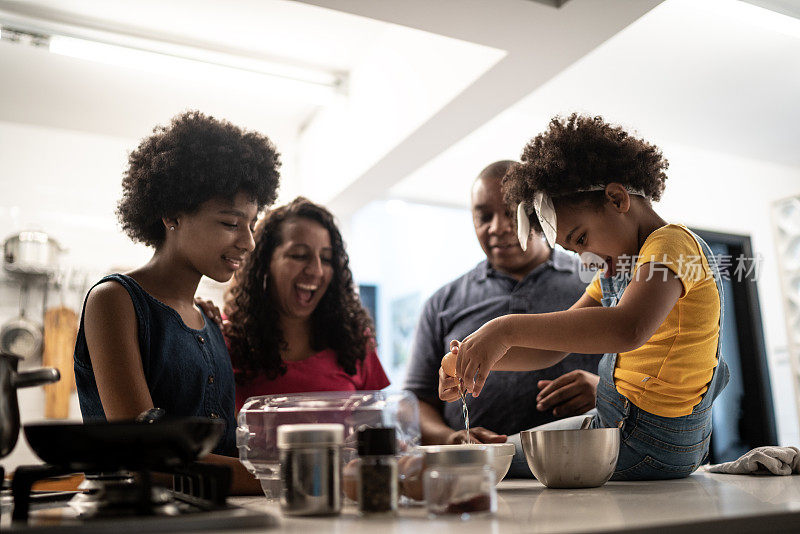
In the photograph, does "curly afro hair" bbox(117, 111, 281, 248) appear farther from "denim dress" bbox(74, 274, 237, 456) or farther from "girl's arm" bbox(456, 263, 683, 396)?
"girl's arm" bbox(456, 263, 683, 396)

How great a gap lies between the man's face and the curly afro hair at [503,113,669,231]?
1.81 ft

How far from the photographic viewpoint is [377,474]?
78 centimetres

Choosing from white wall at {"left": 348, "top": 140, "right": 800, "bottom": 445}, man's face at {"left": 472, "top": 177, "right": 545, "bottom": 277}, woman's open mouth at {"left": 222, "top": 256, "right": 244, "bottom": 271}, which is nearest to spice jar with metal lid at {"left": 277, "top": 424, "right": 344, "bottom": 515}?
woman's open mouth at {"left": 222, "top": 256, "right": 244, "bottom": 271}

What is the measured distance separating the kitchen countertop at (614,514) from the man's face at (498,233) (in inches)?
42.8

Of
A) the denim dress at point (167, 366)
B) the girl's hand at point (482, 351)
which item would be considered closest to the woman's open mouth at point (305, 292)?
the denim dress at point (167, 366)

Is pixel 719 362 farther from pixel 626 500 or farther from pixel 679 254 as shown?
pixel 626 500

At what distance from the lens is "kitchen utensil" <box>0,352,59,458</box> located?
0.90m

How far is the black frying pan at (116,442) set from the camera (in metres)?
0.72

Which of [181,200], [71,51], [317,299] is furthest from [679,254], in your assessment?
[71,51]

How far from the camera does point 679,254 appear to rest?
1.15 metres

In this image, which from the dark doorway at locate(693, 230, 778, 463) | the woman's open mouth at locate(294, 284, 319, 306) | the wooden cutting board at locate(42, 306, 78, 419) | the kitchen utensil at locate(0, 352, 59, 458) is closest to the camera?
the kitchen utensil at locate(0, 352, 59, 458)

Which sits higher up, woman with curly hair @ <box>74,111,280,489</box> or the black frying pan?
woman with curly hair @ <box>74,111,280,489</box>

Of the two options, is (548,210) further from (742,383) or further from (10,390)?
(742,383)

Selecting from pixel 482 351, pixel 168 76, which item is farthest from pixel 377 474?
pixel 168 76
